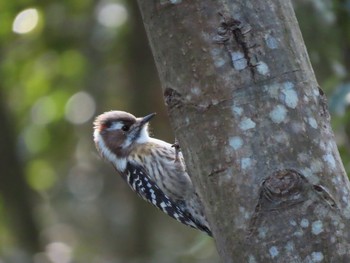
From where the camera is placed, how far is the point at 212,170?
2990 mm

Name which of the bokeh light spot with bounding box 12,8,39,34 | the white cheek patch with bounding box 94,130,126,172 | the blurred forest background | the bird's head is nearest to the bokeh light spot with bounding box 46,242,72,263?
the blurred forest background

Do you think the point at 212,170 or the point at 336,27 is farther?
the point at 336,27

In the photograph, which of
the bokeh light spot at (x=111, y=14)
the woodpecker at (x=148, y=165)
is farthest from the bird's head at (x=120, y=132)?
the bokeh light spot at (x=111, y=14)

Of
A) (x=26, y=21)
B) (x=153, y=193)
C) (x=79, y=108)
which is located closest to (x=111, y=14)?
(x=79, y=108)

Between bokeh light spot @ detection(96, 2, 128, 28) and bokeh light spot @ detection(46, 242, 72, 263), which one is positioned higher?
bokeh light spot @ detection(96, 2, 128, 28)

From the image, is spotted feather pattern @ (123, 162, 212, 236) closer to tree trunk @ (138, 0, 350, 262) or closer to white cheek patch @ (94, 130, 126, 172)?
white cheek patch @ (94, 130, 126, 172)

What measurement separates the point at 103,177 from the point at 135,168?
4.38m

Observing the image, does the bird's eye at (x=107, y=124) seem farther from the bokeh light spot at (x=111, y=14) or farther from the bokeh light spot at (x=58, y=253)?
the bokeh light spot at (x=58, y=253)

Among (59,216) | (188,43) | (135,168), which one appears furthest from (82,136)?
(188,43)

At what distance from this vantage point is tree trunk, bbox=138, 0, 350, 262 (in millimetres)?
2859

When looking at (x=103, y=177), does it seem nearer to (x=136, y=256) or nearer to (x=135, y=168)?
(x=136, y=256)

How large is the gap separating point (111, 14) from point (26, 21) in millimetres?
1079

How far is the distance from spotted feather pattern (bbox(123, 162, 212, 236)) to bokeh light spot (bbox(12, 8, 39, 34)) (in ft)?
6.86

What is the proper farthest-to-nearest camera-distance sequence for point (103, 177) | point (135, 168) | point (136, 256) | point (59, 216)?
point (59, 216) < point (103, 177) < point (136, 256) < point (135, 168)
